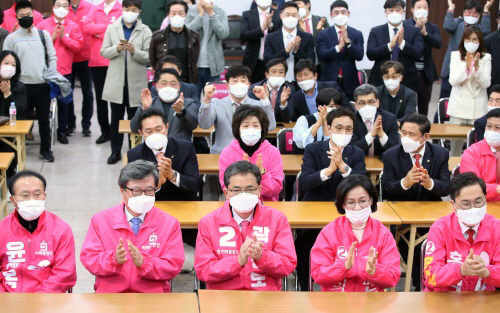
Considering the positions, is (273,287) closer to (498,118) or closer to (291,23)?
(498,118)

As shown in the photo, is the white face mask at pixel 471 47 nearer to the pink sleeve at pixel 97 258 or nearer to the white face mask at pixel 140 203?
the white face mask at pixel 140 203

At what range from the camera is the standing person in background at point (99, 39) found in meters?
8.58

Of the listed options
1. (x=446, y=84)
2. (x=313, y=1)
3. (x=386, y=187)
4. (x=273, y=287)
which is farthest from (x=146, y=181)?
(x=313, y=1)

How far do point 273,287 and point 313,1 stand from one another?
8.63 meters

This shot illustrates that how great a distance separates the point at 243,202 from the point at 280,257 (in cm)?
36

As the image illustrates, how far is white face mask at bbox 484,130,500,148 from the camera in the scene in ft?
17.8

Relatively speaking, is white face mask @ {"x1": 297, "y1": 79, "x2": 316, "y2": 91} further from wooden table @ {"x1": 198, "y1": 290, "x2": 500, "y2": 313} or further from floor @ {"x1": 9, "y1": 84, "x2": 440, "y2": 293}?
wooden table @ {"x1": 198, "y1": 290, "x2": 500, "y2": 313}

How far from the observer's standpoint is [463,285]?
4.03 m

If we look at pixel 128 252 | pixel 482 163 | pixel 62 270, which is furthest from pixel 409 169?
pixel 62 270

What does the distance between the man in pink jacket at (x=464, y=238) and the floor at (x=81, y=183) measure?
4.70 ft

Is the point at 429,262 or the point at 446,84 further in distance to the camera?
the point at 446,84

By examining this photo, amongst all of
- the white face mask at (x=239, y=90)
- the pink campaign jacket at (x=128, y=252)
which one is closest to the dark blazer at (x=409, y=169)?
the white face mask at (x=239, y=90)

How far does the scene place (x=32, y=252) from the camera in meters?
4.09

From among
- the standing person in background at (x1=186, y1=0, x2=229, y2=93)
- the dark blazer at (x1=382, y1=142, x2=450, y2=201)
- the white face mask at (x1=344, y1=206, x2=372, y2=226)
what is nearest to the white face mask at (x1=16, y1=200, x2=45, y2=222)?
the white face mask at (x1=344, y1=206, x2=372, y2=226)
